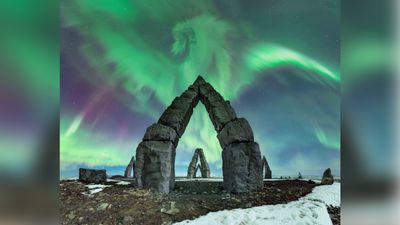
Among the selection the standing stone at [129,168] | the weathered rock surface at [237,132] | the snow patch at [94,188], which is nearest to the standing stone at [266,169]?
the weathered rock surface at [237,132]

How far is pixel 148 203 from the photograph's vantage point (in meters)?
4.32

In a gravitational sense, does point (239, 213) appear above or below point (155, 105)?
below

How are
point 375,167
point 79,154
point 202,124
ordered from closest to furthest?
point 375,167 < point 79,154 < point 202,124

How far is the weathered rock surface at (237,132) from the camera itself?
494cm

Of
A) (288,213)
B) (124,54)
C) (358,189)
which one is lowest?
(288,213)

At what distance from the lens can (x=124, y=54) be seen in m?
4.54

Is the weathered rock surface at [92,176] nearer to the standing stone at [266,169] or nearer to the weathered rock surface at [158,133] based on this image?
the weathered rock surface at [158,133]

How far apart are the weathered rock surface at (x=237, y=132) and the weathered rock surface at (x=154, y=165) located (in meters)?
0.87

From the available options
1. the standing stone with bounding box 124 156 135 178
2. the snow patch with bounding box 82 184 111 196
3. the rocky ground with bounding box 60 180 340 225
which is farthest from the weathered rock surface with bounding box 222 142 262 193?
the snow patch with bounding box 82 184 111 196

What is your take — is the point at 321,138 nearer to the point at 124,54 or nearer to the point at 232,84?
the point at 232,84

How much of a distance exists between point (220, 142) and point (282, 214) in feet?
5.22

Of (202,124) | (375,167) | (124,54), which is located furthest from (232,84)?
(375,167)

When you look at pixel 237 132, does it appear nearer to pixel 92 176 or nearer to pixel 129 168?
pixel 129 168

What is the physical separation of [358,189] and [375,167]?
0.84ft
